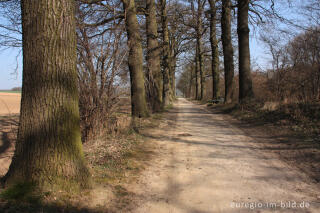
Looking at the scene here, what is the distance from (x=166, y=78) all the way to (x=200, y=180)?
15063 mm

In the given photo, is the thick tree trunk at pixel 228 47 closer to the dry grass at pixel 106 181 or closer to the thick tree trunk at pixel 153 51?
the thick tree trunk at pixel 153 51

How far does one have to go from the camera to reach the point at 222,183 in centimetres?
351

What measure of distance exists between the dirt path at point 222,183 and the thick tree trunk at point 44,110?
113 centimetres

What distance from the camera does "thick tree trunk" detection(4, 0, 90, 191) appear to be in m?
2.96

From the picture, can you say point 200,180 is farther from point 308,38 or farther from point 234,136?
point 308,38

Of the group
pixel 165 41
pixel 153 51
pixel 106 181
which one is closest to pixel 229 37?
pixel 165 41

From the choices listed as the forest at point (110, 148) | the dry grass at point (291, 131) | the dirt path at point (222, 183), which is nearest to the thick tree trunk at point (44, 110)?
the forest at point (110, 148)

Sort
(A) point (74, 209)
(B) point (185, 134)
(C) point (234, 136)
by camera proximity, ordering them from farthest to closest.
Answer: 1. (B) point (185, 134)
2. (C) point (234, 136)
3. (A) point (74, 209)

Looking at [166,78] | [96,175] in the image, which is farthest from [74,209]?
[166,78]

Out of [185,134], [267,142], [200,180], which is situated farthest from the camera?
[185,134]

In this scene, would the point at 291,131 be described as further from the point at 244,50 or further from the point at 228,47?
the point at 228,47

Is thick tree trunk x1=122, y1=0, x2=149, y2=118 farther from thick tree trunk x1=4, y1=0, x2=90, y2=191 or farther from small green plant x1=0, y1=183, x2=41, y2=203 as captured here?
small green plant x1=0, y1=183, x2=41, y2=203

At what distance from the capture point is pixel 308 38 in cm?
1388

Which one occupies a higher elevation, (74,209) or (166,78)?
(166,78)
